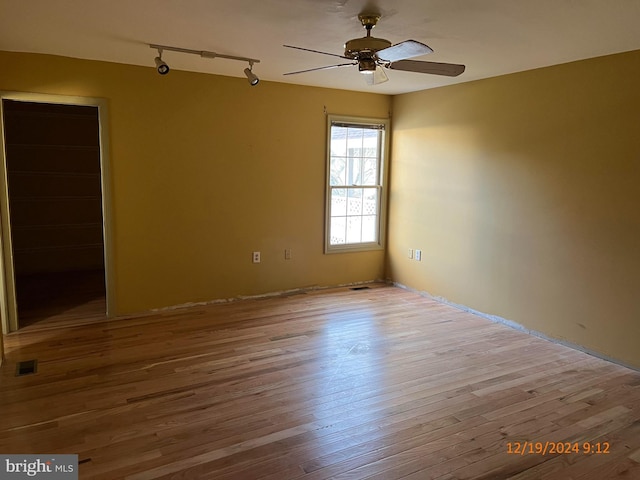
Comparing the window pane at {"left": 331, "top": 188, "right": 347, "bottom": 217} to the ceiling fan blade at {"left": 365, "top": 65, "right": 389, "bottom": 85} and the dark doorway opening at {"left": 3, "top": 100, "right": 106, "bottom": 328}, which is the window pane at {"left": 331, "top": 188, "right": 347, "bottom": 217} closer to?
the ceiling fan blade at {"left": 365, "top": 65, "right": 389, "bottom": 85}

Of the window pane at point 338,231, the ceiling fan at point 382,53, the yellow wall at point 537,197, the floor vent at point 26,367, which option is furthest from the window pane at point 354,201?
the floor vent at point 26,367

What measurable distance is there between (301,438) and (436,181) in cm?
343

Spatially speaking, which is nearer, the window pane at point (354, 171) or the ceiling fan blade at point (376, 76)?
the ceiling fan blade at point (376, 76)

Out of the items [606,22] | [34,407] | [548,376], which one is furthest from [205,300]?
[606,22]

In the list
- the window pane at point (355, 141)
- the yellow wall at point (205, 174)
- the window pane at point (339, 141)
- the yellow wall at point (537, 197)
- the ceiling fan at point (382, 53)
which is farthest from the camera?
the window pane at point (355, 141)

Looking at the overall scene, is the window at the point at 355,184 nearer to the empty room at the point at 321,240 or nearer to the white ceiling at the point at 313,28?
the empty room at the point at 321,240

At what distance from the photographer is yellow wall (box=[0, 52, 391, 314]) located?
4.21 meters

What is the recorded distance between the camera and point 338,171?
5512mm

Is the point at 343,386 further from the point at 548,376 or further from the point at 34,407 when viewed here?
the point at 34,407

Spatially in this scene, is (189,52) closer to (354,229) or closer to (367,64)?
(367,64)

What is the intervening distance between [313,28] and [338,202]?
9.20 feet

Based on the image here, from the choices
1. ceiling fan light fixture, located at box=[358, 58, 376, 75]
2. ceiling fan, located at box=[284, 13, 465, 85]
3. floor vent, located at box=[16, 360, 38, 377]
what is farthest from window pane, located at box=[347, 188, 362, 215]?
floor vent, located at box=[16, 360, 38, 377]

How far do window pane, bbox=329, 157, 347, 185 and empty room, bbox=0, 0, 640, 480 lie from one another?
0.02 m

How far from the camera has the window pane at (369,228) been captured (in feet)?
19.1
